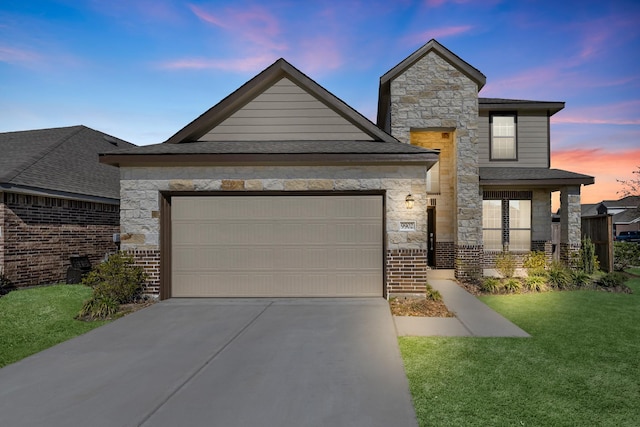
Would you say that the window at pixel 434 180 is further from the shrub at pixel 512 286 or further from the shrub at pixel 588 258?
the shrub at pixel 588 258

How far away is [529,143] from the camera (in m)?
14.9

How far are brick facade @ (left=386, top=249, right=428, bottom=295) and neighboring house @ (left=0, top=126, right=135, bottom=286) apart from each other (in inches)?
434

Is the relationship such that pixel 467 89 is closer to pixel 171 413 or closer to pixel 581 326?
pixel 581 326

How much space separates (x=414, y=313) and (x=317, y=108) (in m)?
6.37

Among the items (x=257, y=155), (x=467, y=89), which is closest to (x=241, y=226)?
(x=257, y=155)

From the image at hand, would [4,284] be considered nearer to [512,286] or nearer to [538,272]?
[512,286]

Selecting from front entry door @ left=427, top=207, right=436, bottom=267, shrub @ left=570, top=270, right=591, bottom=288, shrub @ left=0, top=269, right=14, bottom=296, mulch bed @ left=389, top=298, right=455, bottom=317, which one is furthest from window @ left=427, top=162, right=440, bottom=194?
shrub @ left=0, top=269, right=14, bottom=296

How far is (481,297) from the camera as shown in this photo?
9.88 m

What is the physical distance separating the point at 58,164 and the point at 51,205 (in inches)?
99.6

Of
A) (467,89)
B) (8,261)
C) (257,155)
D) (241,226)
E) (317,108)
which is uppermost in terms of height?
(467,89)

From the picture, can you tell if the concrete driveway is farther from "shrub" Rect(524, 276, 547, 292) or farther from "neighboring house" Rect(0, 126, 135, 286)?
"shrub" Rect(524, 276, 547, 292)

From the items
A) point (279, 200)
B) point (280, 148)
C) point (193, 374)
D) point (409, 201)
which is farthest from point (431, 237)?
point (193, 374)

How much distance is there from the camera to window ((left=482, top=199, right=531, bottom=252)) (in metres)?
14.1

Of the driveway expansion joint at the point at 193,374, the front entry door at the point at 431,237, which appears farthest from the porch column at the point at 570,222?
the driveway expansion joint at the point at 193,374
